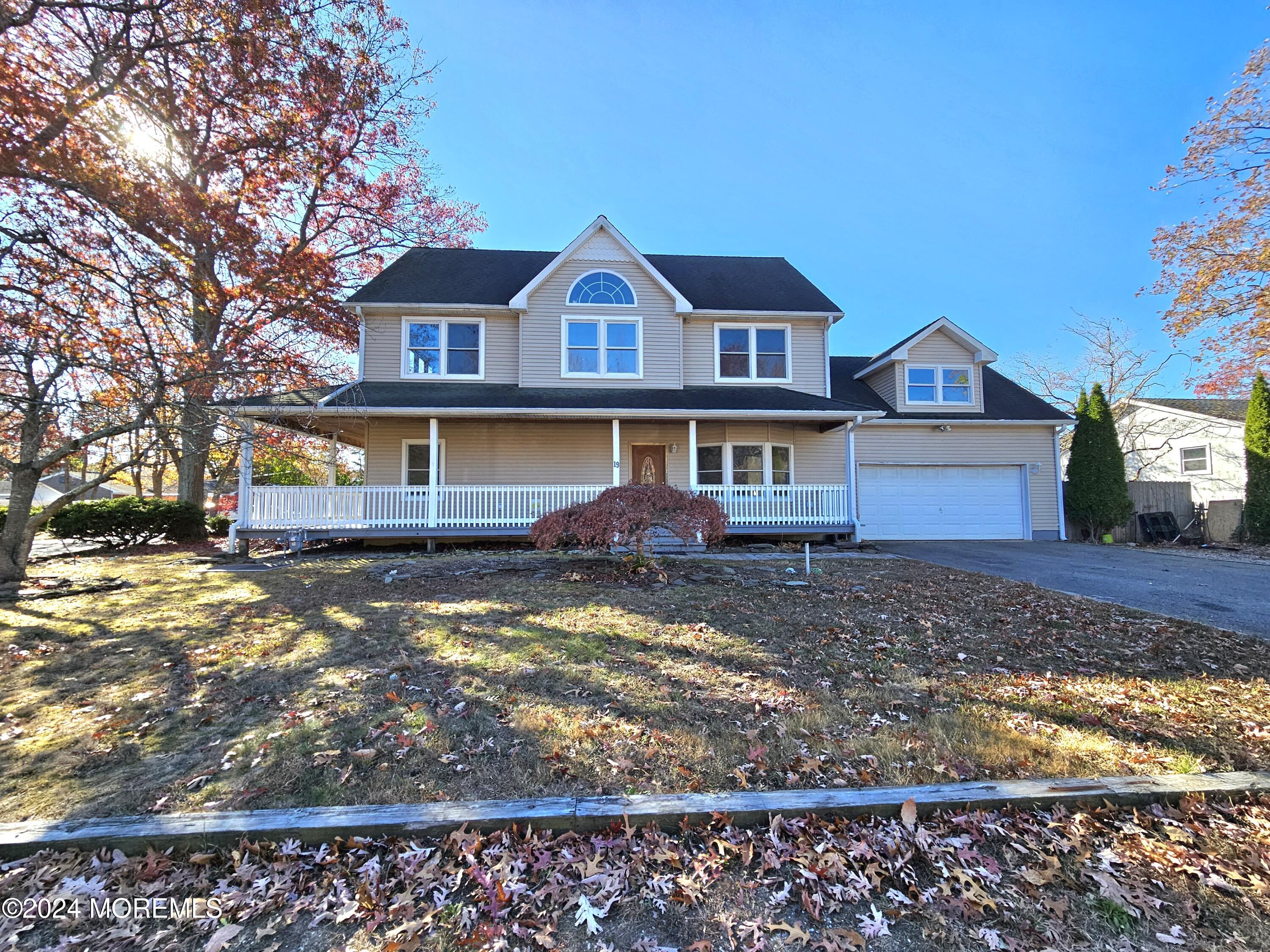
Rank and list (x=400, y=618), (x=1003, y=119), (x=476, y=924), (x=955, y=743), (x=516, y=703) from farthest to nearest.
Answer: (x=1003, y=119) < (x=400, y=618) < (x=516, y=703) < (x=955, y=743) < (x=476, y=924)

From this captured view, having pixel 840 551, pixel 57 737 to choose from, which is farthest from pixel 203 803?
pixel 840 551

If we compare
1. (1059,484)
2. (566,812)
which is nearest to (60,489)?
(566,812)

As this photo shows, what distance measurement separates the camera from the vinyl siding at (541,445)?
1337cm

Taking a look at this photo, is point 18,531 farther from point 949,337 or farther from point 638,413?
point 949,337

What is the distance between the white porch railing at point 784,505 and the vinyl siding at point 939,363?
4214 mm

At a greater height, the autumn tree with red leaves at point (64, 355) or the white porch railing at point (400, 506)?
the autumn tree with red leaves at point (64, 355)

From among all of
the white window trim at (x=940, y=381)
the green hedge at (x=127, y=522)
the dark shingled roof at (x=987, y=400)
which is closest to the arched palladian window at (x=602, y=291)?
the dark shingled roof at (x=987, y=400)

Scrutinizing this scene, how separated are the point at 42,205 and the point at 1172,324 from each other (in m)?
23.5

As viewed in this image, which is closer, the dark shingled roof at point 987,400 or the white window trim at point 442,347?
the white window trim at point 442,347

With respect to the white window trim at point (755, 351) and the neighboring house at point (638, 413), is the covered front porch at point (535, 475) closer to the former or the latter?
the neighboring house at point (638, 413)

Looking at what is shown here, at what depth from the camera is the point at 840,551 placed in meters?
11.8

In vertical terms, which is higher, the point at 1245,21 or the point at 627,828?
the point at 1245,21

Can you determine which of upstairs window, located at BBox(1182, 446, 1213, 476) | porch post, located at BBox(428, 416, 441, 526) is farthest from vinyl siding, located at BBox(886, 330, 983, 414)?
upstairs window, located at BBox(1182, 446, 1213, 476)

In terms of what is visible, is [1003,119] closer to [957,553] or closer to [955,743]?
[957,553]
